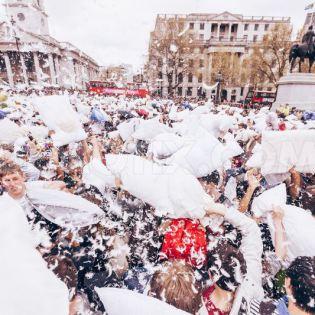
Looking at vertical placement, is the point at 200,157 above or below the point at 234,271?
above

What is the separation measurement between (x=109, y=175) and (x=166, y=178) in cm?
69

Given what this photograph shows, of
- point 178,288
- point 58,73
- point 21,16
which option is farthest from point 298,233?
point 21,16

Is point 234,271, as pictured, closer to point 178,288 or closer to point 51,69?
point 178,288

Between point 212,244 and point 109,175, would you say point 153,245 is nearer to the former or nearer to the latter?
point 212,244

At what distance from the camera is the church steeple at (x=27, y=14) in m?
45.6

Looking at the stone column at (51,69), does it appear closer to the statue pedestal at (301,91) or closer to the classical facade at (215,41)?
the classical facade at (215,41)

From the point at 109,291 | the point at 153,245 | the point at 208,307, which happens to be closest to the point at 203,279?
the point at 208,307

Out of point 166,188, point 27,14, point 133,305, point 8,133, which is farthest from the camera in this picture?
point 27,14

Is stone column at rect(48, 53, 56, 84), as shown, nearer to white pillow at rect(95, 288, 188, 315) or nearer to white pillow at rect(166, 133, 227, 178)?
white pillow at rect(166, 133, 227, 178)

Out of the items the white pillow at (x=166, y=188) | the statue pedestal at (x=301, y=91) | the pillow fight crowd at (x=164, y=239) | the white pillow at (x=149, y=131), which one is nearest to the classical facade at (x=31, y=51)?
the statue pedestal at (x=301, y=91)

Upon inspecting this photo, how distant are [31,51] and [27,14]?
873 centimetres

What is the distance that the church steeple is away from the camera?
4559 centimetres

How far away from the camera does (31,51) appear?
4488 cm

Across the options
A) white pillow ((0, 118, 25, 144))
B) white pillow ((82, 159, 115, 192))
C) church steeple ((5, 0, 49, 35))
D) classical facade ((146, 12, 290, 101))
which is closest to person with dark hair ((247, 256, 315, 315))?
white pillow ((82, 159, 115, 192))
